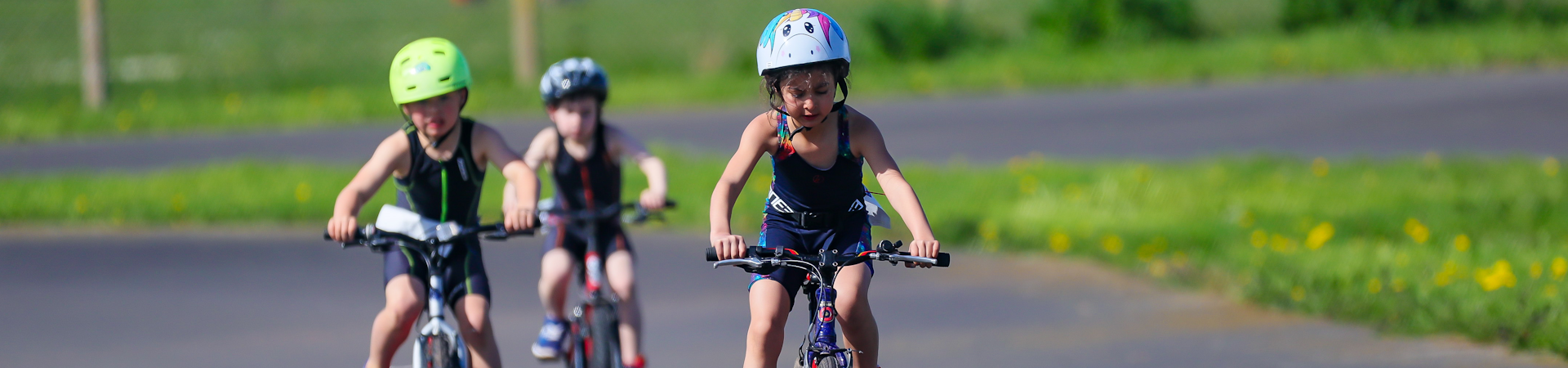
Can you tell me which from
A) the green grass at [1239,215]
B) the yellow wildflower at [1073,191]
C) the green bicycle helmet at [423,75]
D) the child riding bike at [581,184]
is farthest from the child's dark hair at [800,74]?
the yellow wildflower at [1073,191]

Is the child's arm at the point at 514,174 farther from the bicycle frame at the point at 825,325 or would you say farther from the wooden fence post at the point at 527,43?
the wooden fence post at the point at 527,43

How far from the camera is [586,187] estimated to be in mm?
6402

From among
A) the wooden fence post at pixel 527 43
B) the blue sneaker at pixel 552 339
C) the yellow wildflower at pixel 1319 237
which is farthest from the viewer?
the wooden fence post at pixel 527 43

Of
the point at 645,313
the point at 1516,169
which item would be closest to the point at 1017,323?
the point at 645,313

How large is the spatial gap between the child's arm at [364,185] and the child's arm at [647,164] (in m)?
1.00

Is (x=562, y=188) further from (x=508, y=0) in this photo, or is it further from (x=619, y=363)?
(x=508, y=0)

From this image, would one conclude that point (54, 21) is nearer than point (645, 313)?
No

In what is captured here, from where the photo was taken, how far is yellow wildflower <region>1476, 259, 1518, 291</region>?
6.78m

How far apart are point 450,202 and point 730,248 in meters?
1.56

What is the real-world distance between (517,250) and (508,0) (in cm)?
1654

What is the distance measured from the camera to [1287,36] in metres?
18.8

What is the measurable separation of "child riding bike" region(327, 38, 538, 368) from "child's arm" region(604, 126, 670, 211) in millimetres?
764

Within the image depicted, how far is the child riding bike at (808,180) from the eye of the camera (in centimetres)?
410

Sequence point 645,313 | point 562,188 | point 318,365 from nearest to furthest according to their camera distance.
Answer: point 562,188
point 318,365
point 645,313
